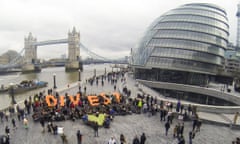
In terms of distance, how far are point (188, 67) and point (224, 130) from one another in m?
23.7

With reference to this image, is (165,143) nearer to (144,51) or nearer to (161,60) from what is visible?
(161,60)

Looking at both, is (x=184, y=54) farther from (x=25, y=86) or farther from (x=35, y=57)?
(x=35, y=57)

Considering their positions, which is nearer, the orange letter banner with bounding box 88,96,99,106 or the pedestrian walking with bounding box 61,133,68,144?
the pedestrian walking with bounding box 61,133,68,144

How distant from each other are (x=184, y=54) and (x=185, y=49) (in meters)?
1.03

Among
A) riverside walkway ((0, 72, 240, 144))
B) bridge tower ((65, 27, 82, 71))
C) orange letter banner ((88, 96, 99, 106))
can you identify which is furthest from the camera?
bridge tower ((65, 27, 82, 71))

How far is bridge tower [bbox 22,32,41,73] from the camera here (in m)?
122

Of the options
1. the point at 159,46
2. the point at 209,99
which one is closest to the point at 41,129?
the point at 209,99

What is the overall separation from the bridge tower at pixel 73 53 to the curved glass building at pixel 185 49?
305 feet

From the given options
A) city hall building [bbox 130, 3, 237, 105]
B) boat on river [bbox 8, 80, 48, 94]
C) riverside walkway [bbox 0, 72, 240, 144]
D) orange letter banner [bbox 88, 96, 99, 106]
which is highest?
city hall building [bbox 130, 3, 237, 105]

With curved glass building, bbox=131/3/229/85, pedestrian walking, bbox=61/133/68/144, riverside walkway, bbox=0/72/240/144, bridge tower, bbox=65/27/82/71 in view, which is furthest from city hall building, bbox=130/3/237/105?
bridge tower, bbox=65/27/82/71

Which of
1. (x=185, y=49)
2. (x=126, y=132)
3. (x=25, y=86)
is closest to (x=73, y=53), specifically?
(x=25, y=86)

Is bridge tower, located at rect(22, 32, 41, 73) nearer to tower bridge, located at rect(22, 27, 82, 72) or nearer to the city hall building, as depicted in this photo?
tower bridge, located at rect(22, 27, 82, 72)

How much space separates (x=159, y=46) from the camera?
38969 millimetres

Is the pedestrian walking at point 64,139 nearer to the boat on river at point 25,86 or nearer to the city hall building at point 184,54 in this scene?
the city hall building at point 184,54
